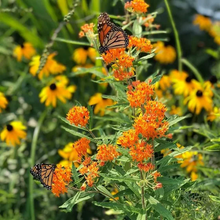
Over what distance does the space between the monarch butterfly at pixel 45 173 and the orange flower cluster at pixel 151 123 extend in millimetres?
355

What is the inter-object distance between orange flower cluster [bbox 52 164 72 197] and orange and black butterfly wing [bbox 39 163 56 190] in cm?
5

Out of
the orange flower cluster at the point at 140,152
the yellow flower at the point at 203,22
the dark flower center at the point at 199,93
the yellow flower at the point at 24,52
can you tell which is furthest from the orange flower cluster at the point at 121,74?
the yellow flower at the point at 203,22

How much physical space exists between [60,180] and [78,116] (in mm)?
218

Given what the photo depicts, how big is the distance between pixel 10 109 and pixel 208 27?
1.98m

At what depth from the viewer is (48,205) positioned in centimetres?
299

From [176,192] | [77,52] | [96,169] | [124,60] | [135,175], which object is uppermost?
[124,60]

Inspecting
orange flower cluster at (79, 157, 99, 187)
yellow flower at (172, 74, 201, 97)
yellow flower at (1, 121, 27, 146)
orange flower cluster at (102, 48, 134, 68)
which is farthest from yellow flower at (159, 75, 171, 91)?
orange flower cluster at (79, 157, 99, 187)

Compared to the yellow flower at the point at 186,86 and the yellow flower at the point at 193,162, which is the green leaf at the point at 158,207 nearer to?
the yellow flower at the point at 193,162

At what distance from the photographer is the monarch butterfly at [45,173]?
165 centimetres

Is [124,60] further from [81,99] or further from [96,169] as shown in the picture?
[81,99]

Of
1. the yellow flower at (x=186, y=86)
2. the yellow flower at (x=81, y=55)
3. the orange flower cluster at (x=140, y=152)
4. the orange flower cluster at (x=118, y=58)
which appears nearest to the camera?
the orange flower cluster at (x=140, y=152)

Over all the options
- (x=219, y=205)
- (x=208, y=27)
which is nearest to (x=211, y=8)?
(x=208, y=27)

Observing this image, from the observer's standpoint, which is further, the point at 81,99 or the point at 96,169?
the point at 81,99

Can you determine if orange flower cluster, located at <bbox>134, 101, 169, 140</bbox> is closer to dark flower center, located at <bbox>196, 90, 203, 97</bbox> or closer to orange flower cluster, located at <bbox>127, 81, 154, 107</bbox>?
orange flower cluster, located at <bbox>127, 81, 154, 107</bbox>
